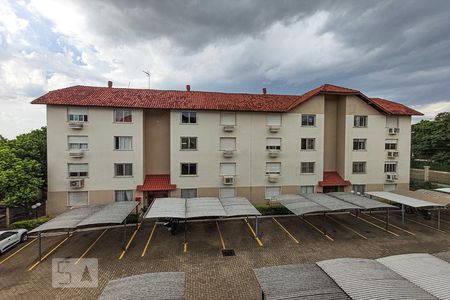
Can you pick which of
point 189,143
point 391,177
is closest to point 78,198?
point 189,143

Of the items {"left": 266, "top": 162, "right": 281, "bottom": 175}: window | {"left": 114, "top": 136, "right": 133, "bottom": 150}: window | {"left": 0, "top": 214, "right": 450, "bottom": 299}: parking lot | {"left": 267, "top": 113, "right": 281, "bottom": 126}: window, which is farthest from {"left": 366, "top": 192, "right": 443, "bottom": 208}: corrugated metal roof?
{"left": 114, "top": 136, "right": 133, "bottom": 150}: window

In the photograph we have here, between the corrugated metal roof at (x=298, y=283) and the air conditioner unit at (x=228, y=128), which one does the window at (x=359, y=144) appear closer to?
the air conditioner unit at (x=228, y=128)

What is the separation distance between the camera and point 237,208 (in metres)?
17.7

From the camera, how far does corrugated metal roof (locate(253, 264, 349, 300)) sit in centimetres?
761

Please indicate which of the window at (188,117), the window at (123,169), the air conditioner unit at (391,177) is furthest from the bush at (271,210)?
the air conditioner unit at (391,177)

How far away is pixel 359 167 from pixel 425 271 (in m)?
20.2

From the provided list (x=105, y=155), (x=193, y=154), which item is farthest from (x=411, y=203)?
(x=105, y=155)

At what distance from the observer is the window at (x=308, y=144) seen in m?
26.1

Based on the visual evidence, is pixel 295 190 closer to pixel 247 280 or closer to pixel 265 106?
pixel 265 106

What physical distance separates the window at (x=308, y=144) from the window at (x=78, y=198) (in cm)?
2573

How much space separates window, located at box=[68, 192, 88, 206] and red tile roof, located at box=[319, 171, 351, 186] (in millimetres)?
27297

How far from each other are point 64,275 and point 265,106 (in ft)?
76.1

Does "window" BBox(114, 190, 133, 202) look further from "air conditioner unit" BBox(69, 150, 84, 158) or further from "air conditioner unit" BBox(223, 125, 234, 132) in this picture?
"air conditioner unit" BBox(223, 125, 234, 132)

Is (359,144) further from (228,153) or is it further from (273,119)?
(228,153)
